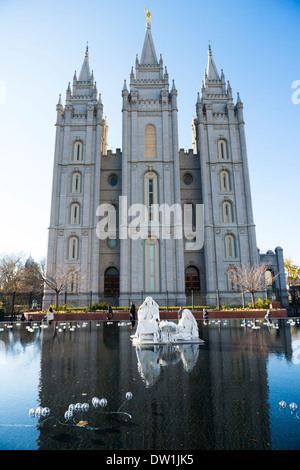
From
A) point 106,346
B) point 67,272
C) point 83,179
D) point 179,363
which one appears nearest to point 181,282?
point 67,272

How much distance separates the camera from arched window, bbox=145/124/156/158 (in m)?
35.2

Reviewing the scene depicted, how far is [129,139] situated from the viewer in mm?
35312

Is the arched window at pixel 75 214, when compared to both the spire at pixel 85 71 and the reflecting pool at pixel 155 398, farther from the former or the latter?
the reflecting pool at pixel 155 398

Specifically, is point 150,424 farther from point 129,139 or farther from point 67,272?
point 129,139

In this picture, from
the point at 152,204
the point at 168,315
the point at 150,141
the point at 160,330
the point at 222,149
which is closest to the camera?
the point at 160,330

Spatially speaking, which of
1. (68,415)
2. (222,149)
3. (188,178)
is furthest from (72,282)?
(68,415)

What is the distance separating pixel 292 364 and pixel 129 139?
3200 cm

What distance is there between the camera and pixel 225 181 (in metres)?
35.7

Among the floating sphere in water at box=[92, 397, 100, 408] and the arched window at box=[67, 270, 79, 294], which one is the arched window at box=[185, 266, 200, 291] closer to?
the arched window at box=[67, 270, 79, 294]

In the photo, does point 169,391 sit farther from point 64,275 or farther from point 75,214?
point 75,214

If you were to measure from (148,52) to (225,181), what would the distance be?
69.3 ft

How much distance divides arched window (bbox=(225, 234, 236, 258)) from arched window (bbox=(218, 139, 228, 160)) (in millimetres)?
9769

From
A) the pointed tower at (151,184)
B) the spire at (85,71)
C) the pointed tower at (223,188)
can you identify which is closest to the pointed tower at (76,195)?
the spire at (85,71)

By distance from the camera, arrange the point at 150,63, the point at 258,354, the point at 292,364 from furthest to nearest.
A: 1. the point at 150,63
2. the point at 258,354
3. the point at 292,364
